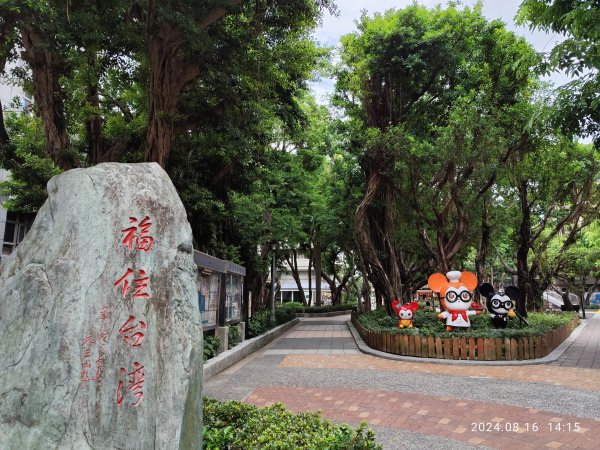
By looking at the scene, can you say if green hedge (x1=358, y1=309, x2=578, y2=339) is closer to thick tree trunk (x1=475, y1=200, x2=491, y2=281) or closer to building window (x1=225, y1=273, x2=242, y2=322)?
thick tree trunk (x1=475, y1=200, x2=491, y2=281)

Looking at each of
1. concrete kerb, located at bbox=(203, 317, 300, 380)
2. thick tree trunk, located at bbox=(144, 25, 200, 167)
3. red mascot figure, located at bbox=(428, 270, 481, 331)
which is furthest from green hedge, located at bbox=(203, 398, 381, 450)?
red mascot figure, located at bbox=(428, 270, 481, 331)

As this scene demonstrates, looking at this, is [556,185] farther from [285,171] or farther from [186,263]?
[186,263]

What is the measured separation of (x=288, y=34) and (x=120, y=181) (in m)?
8.47

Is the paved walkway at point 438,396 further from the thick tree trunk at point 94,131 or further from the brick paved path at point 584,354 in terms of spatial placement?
the thick tree trunk at point 94,131

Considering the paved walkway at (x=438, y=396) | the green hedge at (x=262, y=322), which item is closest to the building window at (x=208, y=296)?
the paved walkway at (x=438, y=396)

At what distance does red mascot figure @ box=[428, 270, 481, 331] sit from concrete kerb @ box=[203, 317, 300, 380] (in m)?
5.59

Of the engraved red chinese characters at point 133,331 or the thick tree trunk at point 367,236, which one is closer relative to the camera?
the engraved red chinese characters at point 133,331

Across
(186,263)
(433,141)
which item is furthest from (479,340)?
(186,263)

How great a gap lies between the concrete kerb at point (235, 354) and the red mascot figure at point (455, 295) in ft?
18.3

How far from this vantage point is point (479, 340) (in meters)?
10.0

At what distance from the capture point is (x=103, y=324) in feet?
9.27

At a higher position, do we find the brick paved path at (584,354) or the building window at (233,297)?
the building window at (233,297)

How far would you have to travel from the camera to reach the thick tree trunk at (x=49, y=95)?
779 centimetres

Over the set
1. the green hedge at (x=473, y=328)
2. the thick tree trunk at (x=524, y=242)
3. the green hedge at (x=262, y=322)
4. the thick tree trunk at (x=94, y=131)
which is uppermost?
the thick tree trunk at (x=94, y=131)
